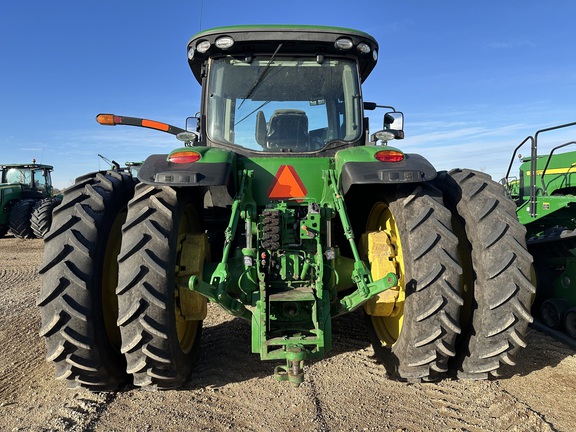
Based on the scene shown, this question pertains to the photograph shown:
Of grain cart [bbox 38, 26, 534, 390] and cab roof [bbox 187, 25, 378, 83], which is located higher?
cab roof [bbox 187, 25, 378, 83]

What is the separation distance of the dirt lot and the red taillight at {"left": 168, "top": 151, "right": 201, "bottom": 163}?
1571mm

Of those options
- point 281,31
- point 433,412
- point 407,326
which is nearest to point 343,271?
point 407,326

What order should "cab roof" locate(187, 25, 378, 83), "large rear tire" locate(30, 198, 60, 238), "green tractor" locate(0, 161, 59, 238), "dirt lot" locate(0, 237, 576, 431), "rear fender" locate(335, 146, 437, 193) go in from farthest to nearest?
"green tractor" locate(0, 161, 59, 238) < "large rear tire" locate(30, 198, 60, 238) < "cab roof" locate(187, 25, 378, 83) < "rear fender" locate(335, 146, 437, 193) < "dirt lot" locate(0, 237, 576, 431)

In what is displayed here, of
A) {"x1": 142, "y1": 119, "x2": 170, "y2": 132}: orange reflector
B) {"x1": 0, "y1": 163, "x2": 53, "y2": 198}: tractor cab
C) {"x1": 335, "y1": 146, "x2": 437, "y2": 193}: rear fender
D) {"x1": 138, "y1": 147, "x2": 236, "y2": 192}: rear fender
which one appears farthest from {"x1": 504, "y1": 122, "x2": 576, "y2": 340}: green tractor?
{"x1": 0, "y1": 163, "x2": 53, "y2": 198}: tractor cab

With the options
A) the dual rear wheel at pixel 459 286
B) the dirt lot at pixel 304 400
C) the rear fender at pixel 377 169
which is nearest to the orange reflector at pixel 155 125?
the rear fender at pixel 377 169

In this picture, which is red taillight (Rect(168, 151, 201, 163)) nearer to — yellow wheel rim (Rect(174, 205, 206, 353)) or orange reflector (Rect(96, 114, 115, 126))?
yellow wheel rim (Rect(174, 205, 206, 353))

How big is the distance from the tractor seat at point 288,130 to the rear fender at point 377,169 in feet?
2.02

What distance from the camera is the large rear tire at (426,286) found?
2613 mm

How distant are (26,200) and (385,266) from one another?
13.6 meters

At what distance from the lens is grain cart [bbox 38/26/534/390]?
2621 millimetres

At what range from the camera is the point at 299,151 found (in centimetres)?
357

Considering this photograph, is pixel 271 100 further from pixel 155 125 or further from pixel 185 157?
pixel 155 125

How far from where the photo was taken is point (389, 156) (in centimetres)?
297

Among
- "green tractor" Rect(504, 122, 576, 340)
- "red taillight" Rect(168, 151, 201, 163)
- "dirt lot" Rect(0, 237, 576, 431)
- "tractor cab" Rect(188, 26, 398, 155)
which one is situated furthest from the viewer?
"green tractor" Rect(504, 122, 576, 340)
